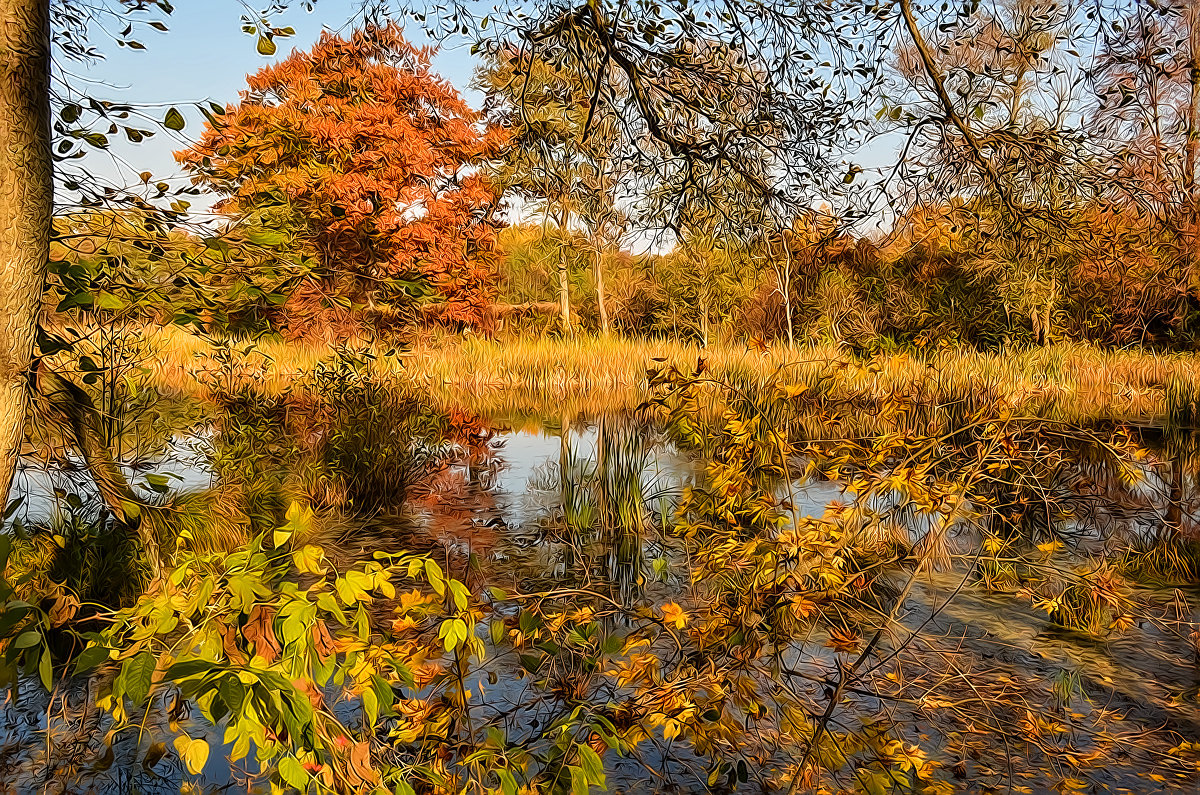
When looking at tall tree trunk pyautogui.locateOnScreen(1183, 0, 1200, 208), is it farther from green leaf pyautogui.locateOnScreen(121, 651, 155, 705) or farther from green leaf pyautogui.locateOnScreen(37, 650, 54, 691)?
green leaf pyautogui.locateOnScreen(37, 650, 54, 691)

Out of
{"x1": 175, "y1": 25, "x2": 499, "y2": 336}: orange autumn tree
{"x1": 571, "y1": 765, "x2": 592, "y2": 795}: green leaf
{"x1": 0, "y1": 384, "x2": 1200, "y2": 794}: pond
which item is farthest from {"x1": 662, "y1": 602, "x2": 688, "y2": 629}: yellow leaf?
{"x1": 175, "y1": 25, "x2": 499, "y2": 336}: orange autumn tree

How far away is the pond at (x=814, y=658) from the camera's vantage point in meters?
3.15

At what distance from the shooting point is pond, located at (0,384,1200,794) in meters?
3.15

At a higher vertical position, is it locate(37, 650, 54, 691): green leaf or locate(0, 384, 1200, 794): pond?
locate(37, 650, 54, 691): green leaf

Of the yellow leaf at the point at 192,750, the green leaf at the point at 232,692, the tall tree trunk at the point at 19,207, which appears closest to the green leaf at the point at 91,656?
the yellow leaf at the point at 192,750

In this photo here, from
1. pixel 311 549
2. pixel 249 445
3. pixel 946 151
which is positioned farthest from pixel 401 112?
pixel 311 549

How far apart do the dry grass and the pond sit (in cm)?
284

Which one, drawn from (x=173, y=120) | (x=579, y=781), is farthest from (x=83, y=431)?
(x=579, y=781)

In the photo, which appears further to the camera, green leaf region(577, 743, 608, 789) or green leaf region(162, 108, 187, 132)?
green leaf region(162, 108, 187, 132)

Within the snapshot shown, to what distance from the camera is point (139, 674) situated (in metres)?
1.40

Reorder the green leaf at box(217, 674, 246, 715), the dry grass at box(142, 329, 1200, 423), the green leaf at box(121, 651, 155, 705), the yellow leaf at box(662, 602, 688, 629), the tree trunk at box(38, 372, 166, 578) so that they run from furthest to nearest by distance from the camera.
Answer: the dry grass at box(142, 329, 1200, 423), the tree trunk at box(38, 372, 166, 578), the yellow leaf at box(662, 602, 688, 629), the green leaf at box(121, 651, 155, 705), the green leaf at box(217, 674, 246, 715)

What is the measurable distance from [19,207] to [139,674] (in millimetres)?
1664

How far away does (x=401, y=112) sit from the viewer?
20.8 meters

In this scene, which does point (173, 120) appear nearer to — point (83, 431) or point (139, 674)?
point (83, 431)
